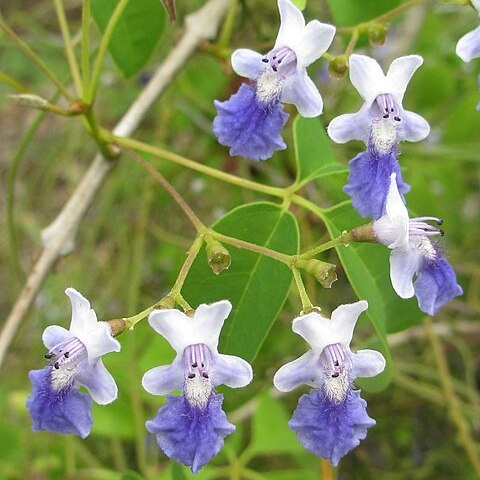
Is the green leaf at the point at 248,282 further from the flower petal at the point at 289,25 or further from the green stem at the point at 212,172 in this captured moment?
the flower petal at the point at 289,25

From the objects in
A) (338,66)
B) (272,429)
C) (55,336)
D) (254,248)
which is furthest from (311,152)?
(272,429)

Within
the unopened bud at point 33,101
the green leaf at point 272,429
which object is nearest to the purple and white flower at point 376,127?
the unopened bud at point 33,101

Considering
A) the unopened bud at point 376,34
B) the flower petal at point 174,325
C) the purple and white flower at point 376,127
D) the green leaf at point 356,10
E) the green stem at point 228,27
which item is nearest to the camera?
the flower petal at point 174,325

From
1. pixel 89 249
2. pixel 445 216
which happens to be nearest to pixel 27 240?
pixel 89 249

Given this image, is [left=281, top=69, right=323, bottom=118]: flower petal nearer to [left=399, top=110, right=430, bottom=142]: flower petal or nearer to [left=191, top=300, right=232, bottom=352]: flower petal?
[left=399, top=110, right=430, bottom=142]: flower petal

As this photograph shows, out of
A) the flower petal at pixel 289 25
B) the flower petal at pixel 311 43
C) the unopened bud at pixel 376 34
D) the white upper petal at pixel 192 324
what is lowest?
the white upper petal at pixel 192 324

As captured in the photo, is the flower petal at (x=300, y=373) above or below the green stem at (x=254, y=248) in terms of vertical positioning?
Answer: below

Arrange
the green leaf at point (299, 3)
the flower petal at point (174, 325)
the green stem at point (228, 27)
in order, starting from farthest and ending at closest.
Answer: the green stem at point (228, 27)
the green leaf at point (299, 3)
the flower petal at point (174, 325)

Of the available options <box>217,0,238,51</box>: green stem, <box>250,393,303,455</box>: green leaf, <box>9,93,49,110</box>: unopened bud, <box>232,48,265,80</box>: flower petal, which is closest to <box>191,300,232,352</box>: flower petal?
<box>232,48,265,80</box>: flower petal
